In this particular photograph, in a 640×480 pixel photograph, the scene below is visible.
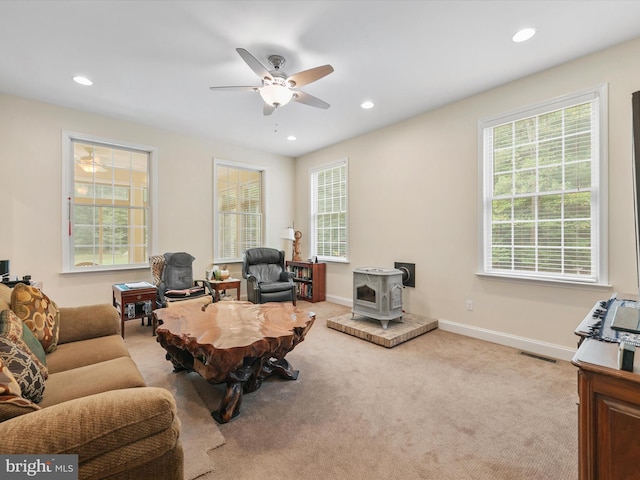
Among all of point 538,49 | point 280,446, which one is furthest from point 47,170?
point 538,49

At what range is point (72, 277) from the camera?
403 centimetres

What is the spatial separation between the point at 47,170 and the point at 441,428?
5247mm

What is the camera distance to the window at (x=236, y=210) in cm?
546

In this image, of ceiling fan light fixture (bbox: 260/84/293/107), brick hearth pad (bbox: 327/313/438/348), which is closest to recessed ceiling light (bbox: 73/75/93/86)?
ceiling fan light fixture (bbox: 260/84/293/107)

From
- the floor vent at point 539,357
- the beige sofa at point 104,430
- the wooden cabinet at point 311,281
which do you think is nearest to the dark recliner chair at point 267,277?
the wooden cabinet at point 311,281

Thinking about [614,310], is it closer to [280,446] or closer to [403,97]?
[280,446]

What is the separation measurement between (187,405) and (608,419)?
7.78 feet

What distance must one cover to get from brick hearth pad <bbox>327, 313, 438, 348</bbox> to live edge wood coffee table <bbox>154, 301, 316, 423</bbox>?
3.95ft

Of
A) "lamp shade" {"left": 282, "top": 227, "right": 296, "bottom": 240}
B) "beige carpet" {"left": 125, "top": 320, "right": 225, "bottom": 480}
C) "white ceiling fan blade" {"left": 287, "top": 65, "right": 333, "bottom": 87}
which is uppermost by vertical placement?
"white ceiling fan blade" {"left": 287, "top": 65, "right": 333, "bottom": 87}

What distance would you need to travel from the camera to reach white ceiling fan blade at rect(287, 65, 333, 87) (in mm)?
2465

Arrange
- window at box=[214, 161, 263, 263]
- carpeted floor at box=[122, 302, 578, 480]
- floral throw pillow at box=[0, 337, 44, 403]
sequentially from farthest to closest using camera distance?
1. window at box=[214, 161, 263, 263]
2. carpeted floor at box=[122, 302, 578, 480]
3. floral throw pillow at box=[0, 337, 44, 403]

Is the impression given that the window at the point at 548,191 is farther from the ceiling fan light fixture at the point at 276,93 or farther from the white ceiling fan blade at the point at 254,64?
the white ceiling fan blade at the point at 254,64

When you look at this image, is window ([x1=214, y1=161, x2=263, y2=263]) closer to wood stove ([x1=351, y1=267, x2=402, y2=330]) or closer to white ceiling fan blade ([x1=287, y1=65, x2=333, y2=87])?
wood stove ([x1=351, y1=267, x2=402, y2=330])

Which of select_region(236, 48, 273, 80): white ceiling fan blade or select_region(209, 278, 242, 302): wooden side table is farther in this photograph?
select_region(209, 278, 242, 302): wooden side table
